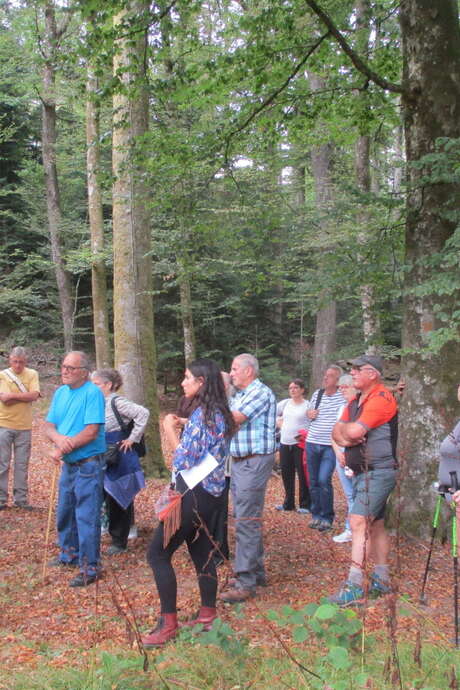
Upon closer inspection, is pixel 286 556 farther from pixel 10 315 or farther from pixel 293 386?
pixel 10 315

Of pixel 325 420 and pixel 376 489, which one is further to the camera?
pixel 325 420

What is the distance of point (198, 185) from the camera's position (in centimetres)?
787

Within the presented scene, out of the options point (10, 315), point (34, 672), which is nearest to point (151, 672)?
point (34, 672)

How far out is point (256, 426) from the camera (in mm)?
4762

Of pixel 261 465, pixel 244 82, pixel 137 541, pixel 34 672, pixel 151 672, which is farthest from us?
pixel 244 82

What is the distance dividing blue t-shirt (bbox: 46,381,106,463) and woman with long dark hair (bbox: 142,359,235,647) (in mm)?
1261

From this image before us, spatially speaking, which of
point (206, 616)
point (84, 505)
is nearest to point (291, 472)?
point (84, 505)

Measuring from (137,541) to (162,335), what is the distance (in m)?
13.6

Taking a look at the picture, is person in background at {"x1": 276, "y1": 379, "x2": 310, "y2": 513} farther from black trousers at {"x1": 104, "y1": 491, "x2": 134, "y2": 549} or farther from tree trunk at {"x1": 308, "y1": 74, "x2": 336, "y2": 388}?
tree trunk at {"x1": 308, "y1": 74, "x2": 336, "y2": 388}

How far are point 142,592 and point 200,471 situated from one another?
1.63 meters

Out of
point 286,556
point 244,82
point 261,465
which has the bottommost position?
point 286,556

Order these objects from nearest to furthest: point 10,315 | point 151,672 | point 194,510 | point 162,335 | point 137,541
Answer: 1. point 151,672
2. point 194,510
3. point 137,541
4. point 162,335
5. point 10,315

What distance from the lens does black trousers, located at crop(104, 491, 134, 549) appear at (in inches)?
232

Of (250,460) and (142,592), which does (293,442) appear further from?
(142,592)
